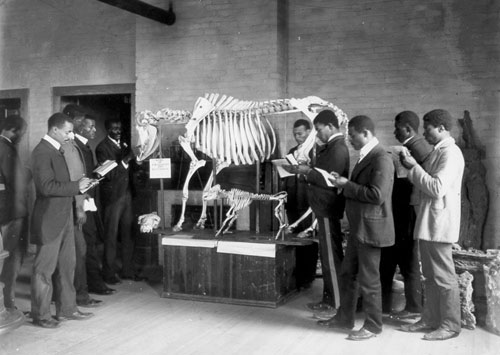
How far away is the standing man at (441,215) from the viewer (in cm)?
510

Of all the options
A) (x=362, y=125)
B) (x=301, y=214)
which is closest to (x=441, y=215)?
(x=362, y=125)

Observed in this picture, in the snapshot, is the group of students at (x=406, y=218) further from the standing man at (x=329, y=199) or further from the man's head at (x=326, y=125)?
the man's head at (x=326, y=125)

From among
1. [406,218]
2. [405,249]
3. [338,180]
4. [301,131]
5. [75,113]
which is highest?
[75,113]

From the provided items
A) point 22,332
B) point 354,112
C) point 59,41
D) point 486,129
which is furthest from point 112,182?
point 486,129

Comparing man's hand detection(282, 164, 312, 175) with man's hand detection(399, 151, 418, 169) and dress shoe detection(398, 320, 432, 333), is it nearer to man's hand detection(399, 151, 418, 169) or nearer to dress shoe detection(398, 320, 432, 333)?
man's hand detection(399, 151, 418, 169)

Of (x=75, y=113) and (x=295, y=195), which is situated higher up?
(x=75, y=113)

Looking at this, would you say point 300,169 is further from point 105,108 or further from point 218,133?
point 105,108

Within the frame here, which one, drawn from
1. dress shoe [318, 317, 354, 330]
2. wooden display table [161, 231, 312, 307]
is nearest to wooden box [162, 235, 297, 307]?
wooden display table [161, 231, 312, 307]

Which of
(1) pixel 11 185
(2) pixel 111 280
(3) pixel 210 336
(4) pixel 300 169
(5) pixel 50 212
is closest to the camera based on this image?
(3) pixel 210 336

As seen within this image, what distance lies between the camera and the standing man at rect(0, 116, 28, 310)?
19.7 feet

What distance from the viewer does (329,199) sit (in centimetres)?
591

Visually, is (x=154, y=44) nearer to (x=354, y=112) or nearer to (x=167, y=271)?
(x=354, y=112)

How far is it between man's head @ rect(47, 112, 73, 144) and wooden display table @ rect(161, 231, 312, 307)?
6.00ft

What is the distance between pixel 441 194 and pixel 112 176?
4290 millimetres
